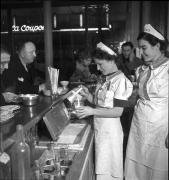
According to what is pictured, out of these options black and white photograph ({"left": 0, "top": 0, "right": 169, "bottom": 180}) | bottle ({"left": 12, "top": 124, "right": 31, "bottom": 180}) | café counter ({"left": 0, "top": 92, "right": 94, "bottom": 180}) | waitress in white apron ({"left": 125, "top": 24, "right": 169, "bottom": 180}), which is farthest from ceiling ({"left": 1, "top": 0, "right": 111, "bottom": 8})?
bottle ({"left": 12, "top": 124, "right": 31, "bottom": 180})

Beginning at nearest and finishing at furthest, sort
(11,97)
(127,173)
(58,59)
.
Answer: (11,97)
(127,173)
(58,59)

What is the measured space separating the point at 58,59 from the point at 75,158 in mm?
5881

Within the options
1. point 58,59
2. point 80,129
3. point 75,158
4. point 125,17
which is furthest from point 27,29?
point 75,158

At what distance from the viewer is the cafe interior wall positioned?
6.91 metres

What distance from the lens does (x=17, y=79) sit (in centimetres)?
291

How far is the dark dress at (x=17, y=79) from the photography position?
9.44 ft

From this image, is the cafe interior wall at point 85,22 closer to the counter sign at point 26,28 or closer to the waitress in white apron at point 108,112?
the counter sign at point 26,28

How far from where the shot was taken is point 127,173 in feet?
8.17

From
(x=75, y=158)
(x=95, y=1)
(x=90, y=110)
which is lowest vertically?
(x=75, y=158)

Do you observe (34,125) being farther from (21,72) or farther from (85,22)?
(85,22)

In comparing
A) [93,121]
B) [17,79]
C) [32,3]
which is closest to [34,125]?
[93,121]

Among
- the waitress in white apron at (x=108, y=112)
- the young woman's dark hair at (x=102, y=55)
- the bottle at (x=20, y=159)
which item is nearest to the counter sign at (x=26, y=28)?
the waitress in white apron at (x=108, y=112)

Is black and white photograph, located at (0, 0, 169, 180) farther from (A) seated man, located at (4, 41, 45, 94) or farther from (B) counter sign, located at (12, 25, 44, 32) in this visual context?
(B) counter sign, located at (12, 25, 44, 32)

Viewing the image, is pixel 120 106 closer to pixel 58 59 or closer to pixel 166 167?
pixel 166 167
